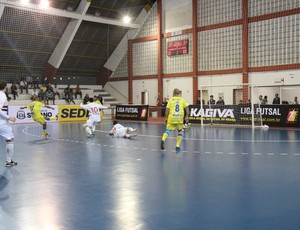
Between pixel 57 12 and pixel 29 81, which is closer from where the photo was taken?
pixel 57 12

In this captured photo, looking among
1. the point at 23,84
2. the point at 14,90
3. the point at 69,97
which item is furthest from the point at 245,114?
the point at 23,84

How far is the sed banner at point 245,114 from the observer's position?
74.1 feet

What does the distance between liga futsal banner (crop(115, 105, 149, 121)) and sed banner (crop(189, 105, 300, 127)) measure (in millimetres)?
5522

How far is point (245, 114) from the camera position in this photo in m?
24.2

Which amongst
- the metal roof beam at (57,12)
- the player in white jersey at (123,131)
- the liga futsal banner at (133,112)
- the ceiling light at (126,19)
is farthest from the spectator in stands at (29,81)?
the player in white jersey at (123,131)

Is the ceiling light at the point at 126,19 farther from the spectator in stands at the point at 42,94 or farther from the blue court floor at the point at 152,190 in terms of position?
the blue court floor at the point at 152,190

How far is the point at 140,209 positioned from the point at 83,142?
9.97m

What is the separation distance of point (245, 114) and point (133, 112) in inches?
450

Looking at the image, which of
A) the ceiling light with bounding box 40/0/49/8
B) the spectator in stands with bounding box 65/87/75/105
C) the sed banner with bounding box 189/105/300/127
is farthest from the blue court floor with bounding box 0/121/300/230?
the spectator in stands with bounding box 65/87/75/105

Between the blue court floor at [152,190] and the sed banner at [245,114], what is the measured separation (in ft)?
36.5

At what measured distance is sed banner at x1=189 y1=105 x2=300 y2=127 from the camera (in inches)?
890

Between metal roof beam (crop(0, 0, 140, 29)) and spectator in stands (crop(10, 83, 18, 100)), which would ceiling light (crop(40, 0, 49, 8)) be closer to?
metal roof beam (crop(0, 0, 140, 29))

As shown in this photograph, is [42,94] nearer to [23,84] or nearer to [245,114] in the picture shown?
[23,84]

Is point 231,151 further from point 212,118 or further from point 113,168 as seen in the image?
point 212,118
